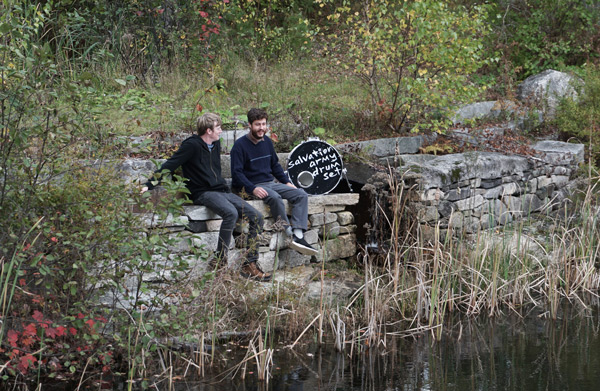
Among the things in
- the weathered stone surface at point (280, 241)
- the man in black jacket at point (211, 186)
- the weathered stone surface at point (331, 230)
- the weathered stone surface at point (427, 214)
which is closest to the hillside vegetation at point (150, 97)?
the man in black jacket at point (211, 186)

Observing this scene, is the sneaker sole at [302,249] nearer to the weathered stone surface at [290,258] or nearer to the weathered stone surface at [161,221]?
the weathered stone surface at [290,258]

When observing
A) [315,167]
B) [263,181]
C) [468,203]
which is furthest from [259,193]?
[468,203]

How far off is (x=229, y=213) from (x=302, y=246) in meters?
0.89

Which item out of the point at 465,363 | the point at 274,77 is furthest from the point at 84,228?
the point at 274,77

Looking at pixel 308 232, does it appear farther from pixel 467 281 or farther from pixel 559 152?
pixel 559 152

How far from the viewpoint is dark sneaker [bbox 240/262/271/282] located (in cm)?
613

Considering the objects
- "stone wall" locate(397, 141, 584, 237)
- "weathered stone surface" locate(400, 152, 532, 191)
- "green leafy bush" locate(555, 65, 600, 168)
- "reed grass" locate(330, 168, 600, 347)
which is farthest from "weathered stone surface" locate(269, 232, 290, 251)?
"green leafy bush" locate(555, 65, 600, 168)

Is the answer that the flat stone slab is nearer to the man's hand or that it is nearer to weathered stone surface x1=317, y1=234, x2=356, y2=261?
the man's hand

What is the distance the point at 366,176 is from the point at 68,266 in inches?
153

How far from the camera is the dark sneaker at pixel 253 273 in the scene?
613 centimetres

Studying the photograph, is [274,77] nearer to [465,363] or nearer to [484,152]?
[484,152]

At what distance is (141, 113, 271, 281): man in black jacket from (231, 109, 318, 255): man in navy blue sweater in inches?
10.0

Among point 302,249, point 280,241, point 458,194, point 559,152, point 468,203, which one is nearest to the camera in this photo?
point 302,249

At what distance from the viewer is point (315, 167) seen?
7.32 metres
